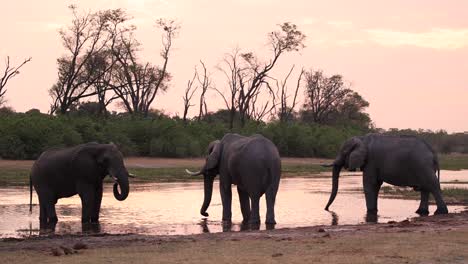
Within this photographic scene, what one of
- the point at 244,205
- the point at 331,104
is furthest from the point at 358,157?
the point at 331,104

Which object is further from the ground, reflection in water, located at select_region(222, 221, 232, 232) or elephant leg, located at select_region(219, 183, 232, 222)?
elephant leg, located at select_region(219, 183, 232, 222)

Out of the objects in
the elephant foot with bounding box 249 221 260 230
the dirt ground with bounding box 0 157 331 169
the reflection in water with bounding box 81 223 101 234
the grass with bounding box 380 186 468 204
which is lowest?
the reflection in water with bounding box 81 223 101 234

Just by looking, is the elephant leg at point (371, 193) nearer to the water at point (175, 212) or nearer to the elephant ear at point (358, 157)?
the water at point (175, 212)

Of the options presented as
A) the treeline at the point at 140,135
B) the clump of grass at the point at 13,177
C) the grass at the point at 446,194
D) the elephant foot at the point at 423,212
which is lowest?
the elephant foot at the point at 423,212

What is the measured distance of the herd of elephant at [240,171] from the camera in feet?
52.5

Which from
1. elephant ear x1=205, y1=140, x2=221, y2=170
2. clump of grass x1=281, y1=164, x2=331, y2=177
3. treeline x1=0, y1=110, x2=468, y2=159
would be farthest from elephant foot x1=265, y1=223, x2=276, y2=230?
clump of grass x1=281, y1=164, x2=331, y2=177

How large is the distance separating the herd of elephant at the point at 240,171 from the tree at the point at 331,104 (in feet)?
238

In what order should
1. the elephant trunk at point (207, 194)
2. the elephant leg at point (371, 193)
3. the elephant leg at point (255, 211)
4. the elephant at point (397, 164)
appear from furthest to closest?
the elephant leg at point (371, 193)
the elephant at point (397, 164)
the elephant trunk at point (207, 194)
the elephant leg at point (255, 211)

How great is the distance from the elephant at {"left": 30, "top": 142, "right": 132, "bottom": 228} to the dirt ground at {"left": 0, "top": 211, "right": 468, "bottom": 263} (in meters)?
2.73

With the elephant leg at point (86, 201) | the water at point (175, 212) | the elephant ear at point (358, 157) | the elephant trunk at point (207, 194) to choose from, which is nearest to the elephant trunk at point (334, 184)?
the water at point (175, 212)

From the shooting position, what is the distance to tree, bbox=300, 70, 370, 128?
93062 millimetres

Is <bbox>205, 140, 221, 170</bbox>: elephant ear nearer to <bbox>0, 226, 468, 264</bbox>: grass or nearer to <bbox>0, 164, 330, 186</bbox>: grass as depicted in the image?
<bbox>0, 226, 468, 264</bbox>: grass

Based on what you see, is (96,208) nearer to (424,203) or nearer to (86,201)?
(86,201)

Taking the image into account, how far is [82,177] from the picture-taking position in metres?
16.8
